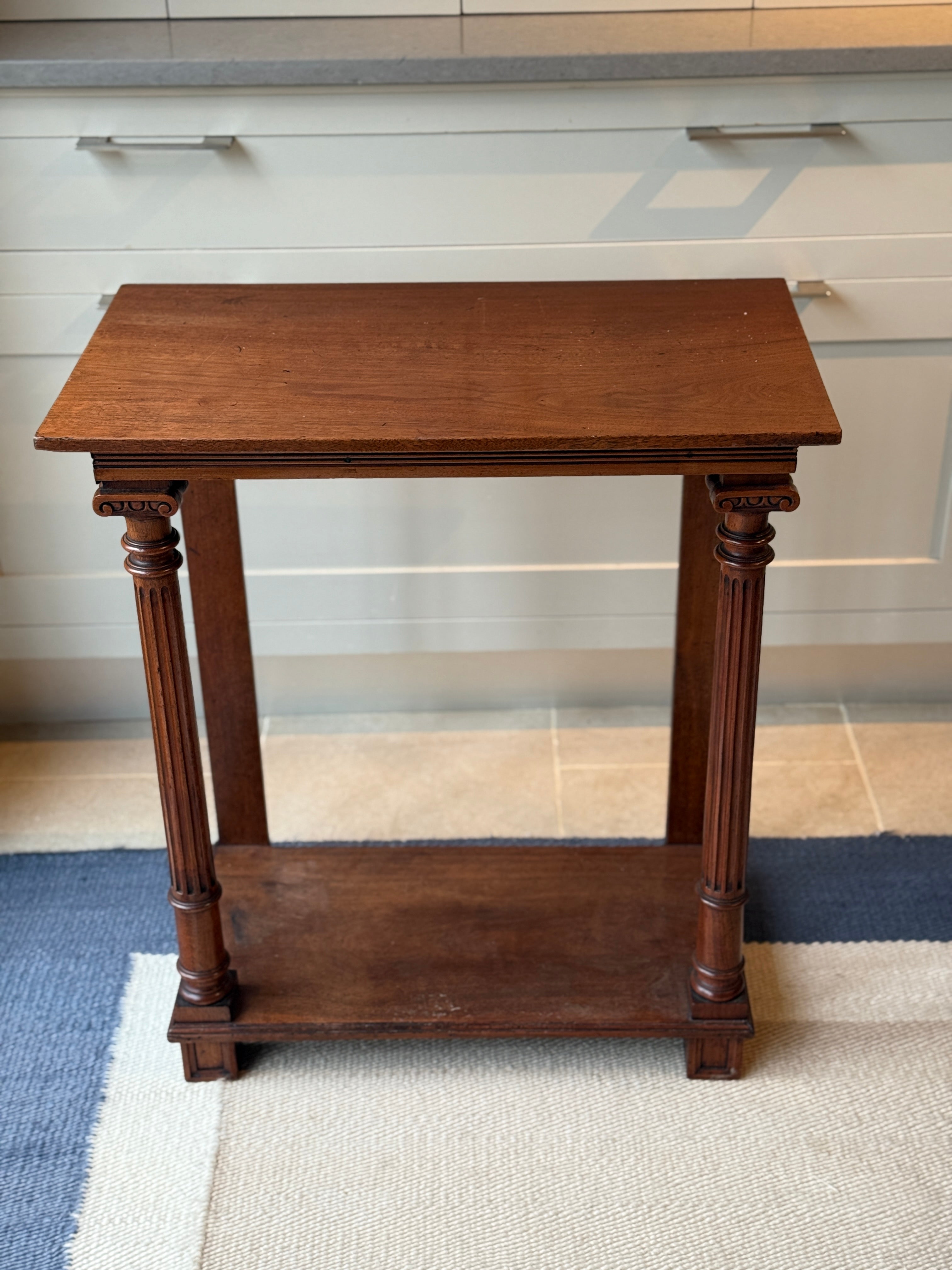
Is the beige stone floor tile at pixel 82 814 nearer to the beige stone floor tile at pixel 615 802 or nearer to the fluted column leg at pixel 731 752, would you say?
the beige stone floor tile at pixel 615 802

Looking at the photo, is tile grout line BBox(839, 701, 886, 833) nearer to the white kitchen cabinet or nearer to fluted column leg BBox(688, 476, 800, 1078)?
the white kitchen cabinet

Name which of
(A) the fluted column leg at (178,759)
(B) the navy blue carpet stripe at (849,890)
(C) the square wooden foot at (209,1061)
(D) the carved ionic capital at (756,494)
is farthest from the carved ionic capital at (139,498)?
(B) the navy blue carpet stripe at (849,890)

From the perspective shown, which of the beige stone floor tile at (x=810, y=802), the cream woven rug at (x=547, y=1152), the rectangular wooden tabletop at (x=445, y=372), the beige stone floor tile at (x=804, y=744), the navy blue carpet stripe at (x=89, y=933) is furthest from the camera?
the beige stone floor tile at (x=804, y=744)

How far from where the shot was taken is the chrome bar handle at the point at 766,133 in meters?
1.87

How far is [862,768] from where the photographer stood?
227 cm

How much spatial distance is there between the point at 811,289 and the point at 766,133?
0.76 feet

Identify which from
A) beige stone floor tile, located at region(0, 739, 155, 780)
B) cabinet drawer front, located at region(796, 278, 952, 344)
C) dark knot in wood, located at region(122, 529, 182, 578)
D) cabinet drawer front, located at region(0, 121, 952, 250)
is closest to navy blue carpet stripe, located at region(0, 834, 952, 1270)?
beige stone floor tile, located at region(0, 739, 155, 780)

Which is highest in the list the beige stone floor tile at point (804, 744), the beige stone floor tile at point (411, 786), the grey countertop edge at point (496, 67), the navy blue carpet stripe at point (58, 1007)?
the grey countertop edge at point (496, 67)

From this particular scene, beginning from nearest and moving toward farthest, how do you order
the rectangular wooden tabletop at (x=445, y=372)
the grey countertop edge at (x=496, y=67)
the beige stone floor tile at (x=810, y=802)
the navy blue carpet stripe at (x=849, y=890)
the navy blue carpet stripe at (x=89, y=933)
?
the rectangular wooden tabletop at (x=445, y=372) → the navy blue carpet stripe at (x=89, y=933) → the grey countertop edge at (x=496, y=67) → the navy blue carpet stripe at (x=849, y=890) → the beige stone floor tile at (x=810, y=802)

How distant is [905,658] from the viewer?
7.84 feet

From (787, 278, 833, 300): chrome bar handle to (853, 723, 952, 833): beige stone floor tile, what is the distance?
30.7 inches

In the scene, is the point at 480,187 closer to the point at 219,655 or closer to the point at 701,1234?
the point at 219,655

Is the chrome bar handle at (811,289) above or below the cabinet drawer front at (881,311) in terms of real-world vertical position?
above

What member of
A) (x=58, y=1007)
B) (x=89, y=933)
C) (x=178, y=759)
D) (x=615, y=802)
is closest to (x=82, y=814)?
(x=89, y=933)
